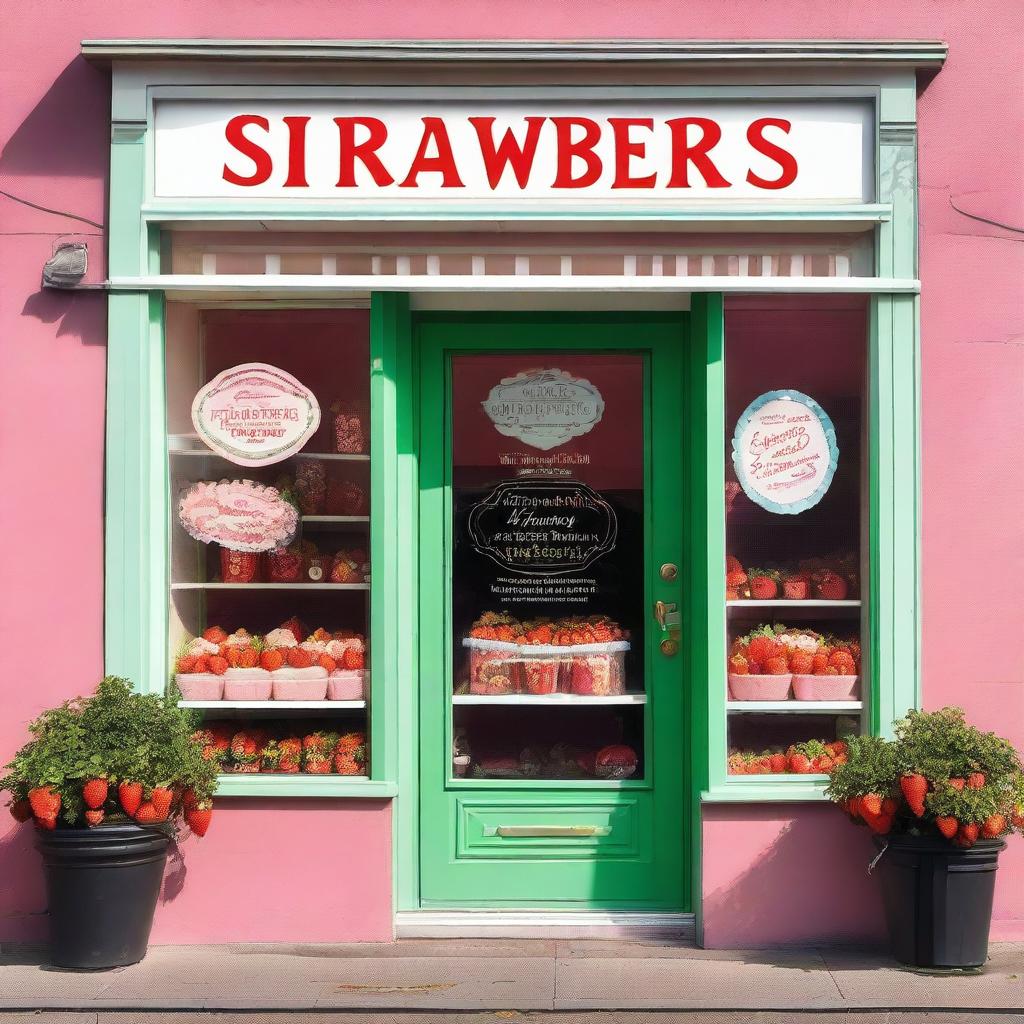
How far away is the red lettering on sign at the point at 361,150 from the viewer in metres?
5.82

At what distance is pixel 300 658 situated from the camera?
602 centimetres

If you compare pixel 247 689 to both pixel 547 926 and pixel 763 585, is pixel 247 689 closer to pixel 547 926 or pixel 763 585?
pixel 547 926

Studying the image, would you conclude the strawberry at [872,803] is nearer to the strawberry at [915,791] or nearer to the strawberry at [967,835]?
the strawberry at [915,791]

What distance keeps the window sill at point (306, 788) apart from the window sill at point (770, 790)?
1431 mm

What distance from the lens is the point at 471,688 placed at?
244 inches

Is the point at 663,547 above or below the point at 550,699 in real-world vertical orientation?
above

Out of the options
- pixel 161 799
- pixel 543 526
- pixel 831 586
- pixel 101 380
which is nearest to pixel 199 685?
pixel 161 799

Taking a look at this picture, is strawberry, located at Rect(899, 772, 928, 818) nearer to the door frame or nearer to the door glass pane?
the door frame

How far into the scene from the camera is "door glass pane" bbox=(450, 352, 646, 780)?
6.16m

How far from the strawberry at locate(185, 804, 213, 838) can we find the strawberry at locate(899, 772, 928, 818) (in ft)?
9.39

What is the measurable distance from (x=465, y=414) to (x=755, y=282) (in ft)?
4.88

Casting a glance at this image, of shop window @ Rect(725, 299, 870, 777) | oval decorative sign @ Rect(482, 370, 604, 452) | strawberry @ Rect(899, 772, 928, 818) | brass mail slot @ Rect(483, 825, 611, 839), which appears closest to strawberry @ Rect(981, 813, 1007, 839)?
strawberry @ Rect(899, 772, 928, 818)

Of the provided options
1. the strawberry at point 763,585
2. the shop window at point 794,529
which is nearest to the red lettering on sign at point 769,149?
the shop window at point 794,529

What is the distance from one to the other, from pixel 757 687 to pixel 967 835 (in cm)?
114
